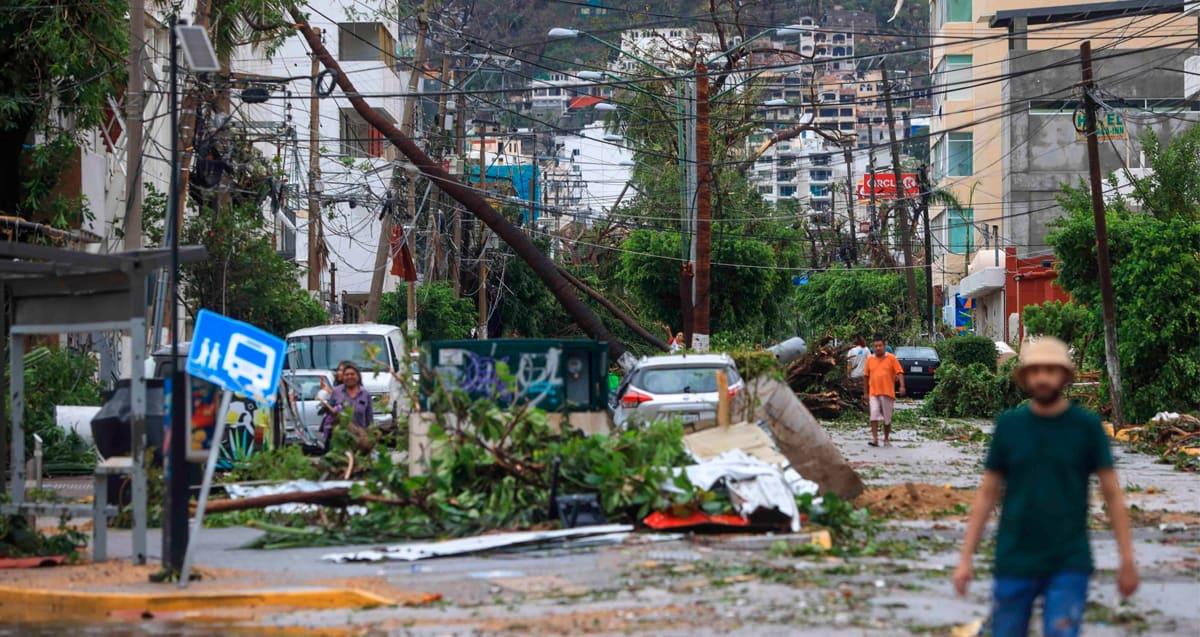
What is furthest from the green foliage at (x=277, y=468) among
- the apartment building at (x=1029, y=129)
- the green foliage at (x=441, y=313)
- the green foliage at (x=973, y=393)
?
the apartment building at (x=1029, y=129)

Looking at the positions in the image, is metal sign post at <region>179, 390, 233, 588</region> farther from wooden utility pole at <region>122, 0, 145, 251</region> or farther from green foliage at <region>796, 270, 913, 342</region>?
green foliage at <region>796, 270, 913, 342</region>

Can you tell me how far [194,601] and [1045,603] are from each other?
20.1 feet

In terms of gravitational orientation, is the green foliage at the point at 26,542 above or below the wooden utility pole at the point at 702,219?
below

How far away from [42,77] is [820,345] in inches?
726

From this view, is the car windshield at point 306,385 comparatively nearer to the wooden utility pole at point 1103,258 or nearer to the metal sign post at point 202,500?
the metal sign post at point 202,500

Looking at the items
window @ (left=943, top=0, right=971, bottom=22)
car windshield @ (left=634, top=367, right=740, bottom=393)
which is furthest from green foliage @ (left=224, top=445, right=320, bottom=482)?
window @ (left=943, top=0, right=971, bottom=22)

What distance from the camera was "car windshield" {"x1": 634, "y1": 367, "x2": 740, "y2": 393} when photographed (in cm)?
2248

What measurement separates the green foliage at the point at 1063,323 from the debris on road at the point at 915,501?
17.2m

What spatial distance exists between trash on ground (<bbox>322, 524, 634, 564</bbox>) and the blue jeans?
21.5 feet

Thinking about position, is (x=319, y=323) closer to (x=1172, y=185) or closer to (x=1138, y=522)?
(x=1172, y=185)

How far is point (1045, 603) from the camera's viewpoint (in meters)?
6.71

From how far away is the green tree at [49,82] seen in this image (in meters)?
23.7

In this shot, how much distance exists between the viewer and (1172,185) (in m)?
35.3

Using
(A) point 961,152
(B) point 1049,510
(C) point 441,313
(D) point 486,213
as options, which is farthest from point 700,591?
(A) point 961,152
